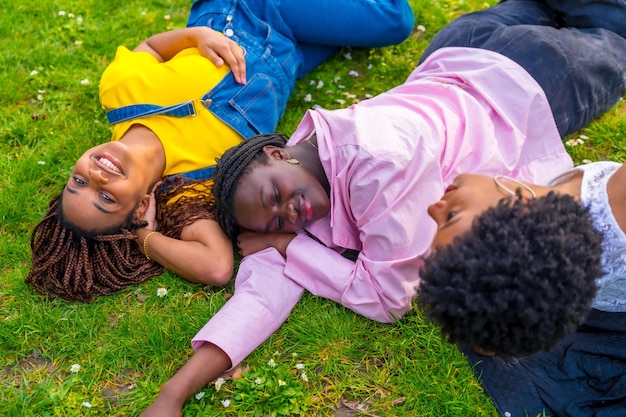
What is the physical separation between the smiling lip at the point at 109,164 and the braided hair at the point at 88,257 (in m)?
0.28

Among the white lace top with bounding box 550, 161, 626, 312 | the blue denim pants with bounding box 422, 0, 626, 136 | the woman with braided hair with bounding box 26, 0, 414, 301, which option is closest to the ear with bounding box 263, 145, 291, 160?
the woman with braided hair with bounding box 26, 0, 414, 301

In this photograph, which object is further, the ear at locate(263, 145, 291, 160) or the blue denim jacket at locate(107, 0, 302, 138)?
the blue denim jacket at locate(107, 0, 302, 138)

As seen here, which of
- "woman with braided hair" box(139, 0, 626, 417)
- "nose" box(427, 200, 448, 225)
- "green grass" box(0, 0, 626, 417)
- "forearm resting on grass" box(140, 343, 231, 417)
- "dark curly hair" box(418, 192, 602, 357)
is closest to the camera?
"dark curly hair" box(418, 192, 602, 357)

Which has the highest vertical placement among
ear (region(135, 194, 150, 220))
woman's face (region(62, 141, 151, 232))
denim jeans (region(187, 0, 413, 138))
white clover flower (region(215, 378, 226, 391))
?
denim jeans (region(187, 0, 413, 138))

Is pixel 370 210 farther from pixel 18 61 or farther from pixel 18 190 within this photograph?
pixel 18 61

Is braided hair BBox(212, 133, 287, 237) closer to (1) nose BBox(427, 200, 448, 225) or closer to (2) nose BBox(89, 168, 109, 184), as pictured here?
(2) nose BBox(89, 168, 109, 184)

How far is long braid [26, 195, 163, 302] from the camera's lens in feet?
11.8

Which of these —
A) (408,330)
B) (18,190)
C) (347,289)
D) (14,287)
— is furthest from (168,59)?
(408,330)

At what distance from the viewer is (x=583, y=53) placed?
4.14 m

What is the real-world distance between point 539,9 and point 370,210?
241 cm

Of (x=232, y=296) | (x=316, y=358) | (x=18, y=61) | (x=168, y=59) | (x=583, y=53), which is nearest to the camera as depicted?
(x=316, y=358)

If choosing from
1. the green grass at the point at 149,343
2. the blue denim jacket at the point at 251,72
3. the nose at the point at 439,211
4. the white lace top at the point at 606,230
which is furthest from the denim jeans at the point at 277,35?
the white lace top at the point at 606,230

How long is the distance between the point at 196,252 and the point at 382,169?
1.16 m

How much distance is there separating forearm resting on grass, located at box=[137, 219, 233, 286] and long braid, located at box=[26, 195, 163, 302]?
0.11 m
